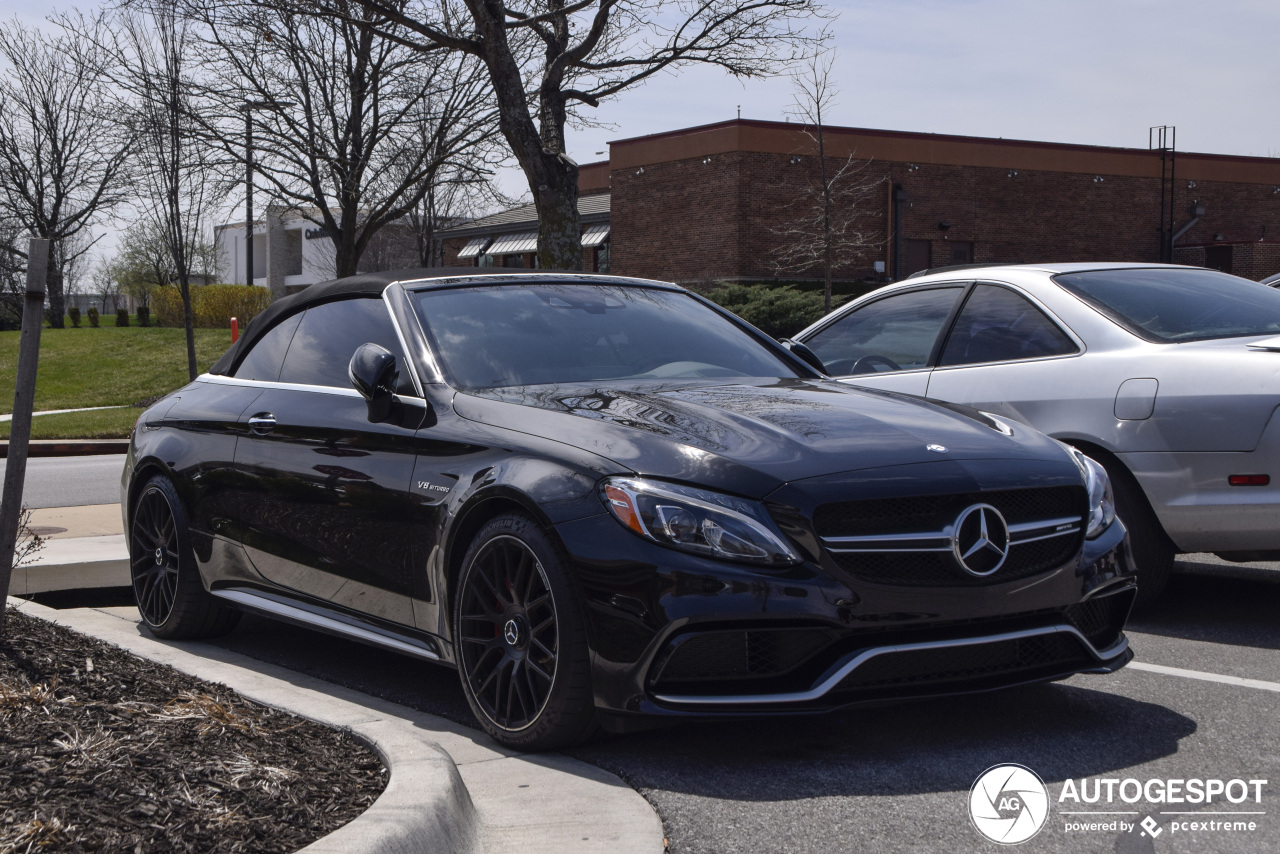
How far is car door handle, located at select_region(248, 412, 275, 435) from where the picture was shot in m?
5.38

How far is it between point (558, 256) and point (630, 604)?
1252 centimetres

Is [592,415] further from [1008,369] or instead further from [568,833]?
[1008,369]

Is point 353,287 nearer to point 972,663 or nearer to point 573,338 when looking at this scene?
point 573,338

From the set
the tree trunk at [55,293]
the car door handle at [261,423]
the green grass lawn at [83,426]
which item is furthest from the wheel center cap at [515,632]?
the tree trunk at [55,293]

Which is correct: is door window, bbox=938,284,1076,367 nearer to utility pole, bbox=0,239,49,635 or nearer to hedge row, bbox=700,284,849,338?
utility pole, bbox=0,239,49,635

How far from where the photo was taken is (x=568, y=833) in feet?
11.1

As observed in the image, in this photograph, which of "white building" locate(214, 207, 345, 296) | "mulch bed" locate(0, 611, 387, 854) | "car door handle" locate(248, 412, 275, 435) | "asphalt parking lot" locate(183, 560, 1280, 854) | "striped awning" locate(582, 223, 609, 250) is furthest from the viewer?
"white building" locate(214, 207, 345, 296)

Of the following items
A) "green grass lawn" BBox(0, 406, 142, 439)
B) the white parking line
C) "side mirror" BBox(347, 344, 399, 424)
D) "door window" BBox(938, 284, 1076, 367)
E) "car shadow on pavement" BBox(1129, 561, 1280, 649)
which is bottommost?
"green grass lawn" BBox(0, 406, 142, 439)

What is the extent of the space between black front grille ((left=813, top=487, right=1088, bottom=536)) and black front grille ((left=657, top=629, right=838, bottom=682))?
30cm

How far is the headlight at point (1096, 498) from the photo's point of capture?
4.26 meters

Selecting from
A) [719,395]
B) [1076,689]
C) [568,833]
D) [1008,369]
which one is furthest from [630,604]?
[1008,369]

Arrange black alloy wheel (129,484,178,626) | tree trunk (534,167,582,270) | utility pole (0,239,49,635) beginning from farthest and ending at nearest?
tree trunk (534,167,582,270)
black alloy wheel (129,484,178,626)
utility pole (0,239,49,635)

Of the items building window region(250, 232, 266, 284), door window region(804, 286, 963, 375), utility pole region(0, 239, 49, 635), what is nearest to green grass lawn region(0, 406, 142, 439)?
door window region(804, 286, 963, 375)

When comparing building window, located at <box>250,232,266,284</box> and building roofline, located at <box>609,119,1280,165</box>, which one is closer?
building roofline, located at <box>609,119,1280,165</box>
